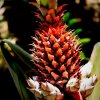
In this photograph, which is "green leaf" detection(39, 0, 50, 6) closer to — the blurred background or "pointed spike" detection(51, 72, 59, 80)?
"pointed spike" detection(51, 72, 59, 80)

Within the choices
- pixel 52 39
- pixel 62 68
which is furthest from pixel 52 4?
A: pixel 62 68

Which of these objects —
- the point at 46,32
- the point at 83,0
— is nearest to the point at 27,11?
the point at 83,0

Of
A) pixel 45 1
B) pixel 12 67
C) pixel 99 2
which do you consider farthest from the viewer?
pixel 99 2

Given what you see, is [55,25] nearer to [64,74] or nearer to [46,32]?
[46,32]

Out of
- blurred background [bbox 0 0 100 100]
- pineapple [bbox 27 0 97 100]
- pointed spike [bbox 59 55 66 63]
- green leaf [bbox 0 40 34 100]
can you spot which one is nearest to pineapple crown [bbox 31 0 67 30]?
pineapple [bbox 27 0 97 100]

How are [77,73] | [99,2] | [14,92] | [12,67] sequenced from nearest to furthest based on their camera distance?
[77,73] < [12,67] < [14,92] < [99,2]

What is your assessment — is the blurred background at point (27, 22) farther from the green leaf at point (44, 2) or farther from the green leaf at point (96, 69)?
the green leaf at point (44, 2)
